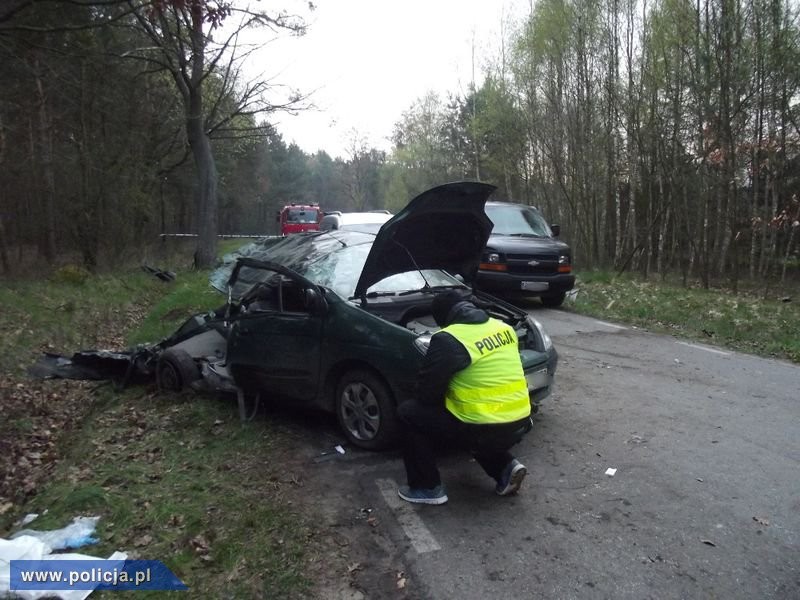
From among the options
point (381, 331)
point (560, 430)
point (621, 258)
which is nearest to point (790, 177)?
point (621, 258)

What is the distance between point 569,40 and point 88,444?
18.6 metres

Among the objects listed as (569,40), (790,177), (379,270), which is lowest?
(379,270)

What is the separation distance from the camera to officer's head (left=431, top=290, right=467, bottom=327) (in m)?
3.83

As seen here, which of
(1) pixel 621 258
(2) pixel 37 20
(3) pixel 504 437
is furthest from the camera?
(1) pixel 621 258

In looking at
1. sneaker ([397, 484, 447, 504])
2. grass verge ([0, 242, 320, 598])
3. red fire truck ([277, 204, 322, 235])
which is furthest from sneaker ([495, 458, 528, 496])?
red fire truck ([277, 204, 322, 235])

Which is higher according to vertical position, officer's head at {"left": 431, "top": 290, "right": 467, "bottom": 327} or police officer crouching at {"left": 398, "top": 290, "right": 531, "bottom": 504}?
officer's head at {"left": 431, "top": 290, "right": 467, "bottom": 327}

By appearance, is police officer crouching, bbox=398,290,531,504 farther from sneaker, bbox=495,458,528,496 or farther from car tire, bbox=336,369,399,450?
car tire, bbox=336,369,399,450

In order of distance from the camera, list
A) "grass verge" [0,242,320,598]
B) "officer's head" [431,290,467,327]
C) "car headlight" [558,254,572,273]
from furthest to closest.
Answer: "car headlight" [558,254,572,273] → "officer's head" [431,290,467,327] → "grass verge" [0,242,320,598]

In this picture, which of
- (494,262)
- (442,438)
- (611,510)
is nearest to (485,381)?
(442,438)

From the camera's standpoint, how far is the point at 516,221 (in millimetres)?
12586

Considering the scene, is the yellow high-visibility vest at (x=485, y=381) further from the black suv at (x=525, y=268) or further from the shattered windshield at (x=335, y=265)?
the black suv at (x=525, y=268)

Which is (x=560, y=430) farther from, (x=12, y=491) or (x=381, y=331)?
(x=12, y=491)

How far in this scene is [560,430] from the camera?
525 centimetres

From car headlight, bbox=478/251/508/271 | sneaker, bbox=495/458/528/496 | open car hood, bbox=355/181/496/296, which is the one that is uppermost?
open car hood, bbox=355/181/496/296
